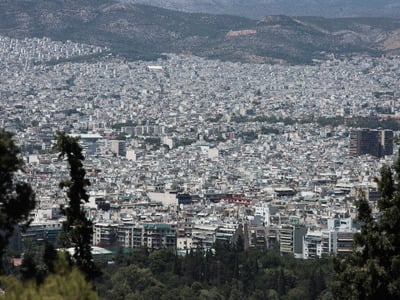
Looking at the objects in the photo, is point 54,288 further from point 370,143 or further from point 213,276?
point 370,143

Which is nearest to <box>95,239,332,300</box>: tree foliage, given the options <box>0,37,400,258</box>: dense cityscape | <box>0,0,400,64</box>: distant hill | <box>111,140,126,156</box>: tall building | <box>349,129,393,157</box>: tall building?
<box>0,37,400,258</box>: dense cityscape

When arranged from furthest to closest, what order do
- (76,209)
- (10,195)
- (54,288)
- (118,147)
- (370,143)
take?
(118,147) → (370,143) → (76,209) → (10,195) → (54,288)

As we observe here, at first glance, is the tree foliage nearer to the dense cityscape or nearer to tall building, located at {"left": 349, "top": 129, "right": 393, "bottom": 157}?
the dense cityscape

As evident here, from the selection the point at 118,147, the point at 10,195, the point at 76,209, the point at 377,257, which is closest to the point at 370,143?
the point at 118,147

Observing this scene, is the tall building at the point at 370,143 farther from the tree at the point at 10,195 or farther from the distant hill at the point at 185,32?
the tree at the point at 10,195

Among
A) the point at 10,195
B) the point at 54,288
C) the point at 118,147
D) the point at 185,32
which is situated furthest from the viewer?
the point at 185,32

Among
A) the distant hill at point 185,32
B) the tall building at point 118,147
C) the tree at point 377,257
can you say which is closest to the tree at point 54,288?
the tree at point 377,257

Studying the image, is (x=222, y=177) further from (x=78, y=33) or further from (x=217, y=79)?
(x=78, y=33)
